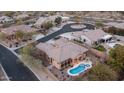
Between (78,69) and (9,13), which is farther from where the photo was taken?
(9,13)

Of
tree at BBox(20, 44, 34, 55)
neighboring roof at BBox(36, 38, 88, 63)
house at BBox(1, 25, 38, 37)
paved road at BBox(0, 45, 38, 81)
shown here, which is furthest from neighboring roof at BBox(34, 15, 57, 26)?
paved road at BBox(0, 45, 38, 81)

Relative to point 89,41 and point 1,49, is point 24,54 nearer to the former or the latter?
point 1,49

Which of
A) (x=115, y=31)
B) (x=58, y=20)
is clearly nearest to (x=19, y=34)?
(x=58, y=20)

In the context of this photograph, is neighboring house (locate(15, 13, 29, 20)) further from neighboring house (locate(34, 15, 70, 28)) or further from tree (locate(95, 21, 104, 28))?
tree (locate(95, 21, 104, 28))

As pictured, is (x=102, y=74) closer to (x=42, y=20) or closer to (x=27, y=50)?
(x=27, y=50)

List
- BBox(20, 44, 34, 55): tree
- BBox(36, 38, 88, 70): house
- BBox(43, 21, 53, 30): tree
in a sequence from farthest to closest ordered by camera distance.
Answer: BBox(43, 21, 53, 30): tree → BBox(20, 44, 34, 55): tree → BBox(36, 38, 88, 70): house

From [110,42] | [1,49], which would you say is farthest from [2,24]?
[110,42]
